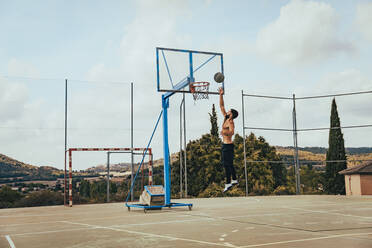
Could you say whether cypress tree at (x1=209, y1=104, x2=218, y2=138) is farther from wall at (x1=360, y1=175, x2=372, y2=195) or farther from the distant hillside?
the distant hillside

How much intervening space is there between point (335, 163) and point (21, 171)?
59.4 ft

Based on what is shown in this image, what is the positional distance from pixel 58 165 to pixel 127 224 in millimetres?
9452

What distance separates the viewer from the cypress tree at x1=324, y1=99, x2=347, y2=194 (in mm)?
24344

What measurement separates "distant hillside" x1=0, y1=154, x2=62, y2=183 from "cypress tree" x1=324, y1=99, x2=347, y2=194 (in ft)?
52.9

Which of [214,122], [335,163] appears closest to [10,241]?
[214,122]

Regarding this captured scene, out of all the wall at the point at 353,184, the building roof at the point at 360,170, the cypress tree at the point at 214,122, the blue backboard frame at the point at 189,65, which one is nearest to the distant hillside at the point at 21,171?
the blue backboard frame at the point at 189,65

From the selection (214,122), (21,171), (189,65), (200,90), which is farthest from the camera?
(214,122)

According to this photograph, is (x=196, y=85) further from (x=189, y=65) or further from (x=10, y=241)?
(x=10, y=241)

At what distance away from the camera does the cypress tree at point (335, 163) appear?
958 inches

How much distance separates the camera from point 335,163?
2472 centimetres

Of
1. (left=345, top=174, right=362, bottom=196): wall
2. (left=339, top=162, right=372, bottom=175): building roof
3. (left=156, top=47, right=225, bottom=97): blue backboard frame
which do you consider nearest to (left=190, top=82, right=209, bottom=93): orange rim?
(left=156, top=47, right=225, bottom=97): blue backboard frame

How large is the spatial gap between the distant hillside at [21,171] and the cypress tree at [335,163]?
1611 cm

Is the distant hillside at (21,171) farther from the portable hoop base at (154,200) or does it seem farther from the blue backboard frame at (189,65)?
the blue backboard frame at (189,65)

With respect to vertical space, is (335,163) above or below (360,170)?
above
